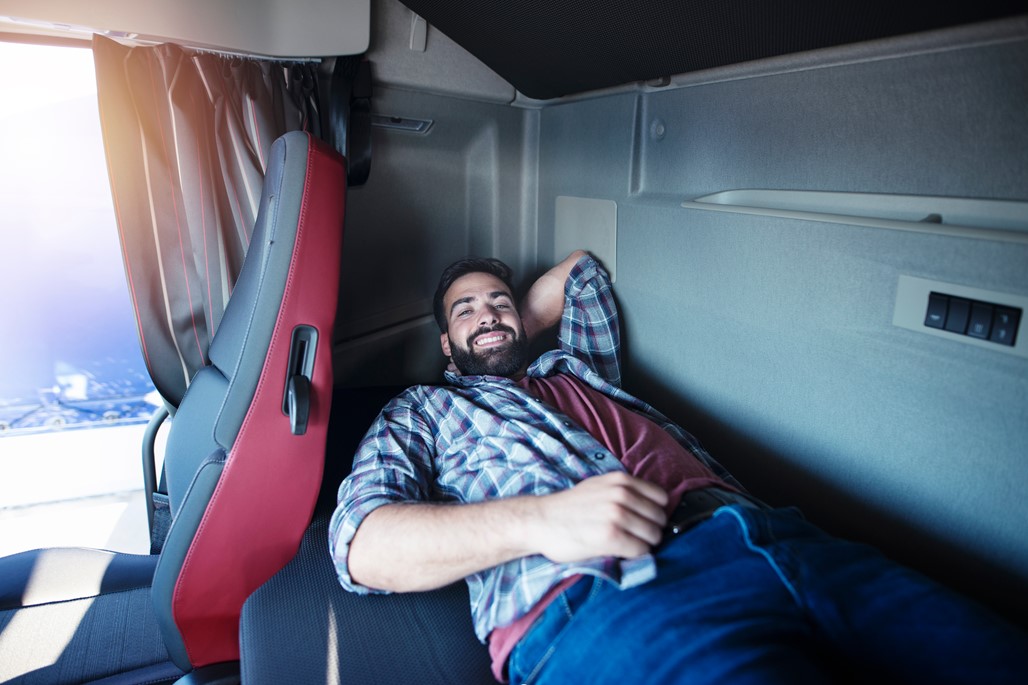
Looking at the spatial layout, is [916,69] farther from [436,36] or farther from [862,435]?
[436,36]

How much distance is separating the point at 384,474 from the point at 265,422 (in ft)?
0.77

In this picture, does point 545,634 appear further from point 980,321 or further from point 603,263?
point 603,263

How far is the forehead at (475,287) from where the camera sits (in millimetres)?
1742

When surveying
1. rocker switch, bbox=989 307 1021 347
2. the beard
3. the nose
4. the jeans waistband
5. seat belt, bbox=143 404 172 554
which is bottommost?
seat belt, bbox=143 404 172 554

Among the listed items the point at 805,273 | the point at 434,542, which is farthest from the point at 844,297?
the point at 434,542

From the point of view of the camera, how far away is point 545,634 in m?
0.95

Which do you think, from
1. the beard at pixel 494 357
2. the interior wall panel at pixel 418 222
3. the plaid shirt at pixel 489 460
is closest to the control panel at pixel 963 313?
the plaid shirt at pixel 489 460

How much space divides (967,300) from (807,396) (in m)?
0.38

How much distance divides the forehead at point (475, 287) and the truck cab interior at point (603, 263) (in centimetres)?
31

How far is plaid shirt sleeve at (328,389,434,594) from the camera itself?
1092 millimetres

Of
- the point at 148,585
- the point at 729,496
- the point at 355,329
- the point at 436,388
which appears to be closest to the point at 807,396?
the point at 729,496

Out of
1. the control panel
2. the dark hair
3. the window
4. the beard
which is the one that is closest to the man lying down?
the beard

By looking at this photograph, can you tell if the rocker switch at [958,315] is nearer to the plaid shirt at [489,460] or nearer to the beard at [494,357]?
the plaid shirt at [489,460]

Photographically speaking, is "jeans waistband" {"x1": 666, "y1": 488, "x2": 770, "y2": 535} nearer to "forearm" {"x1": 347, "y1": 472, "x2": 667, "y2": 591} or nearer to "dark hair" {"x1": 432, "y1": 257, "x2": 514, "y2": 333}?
"forearm" {"x1": 347, "y1": 472, "x2": 667, "y2": 591}
